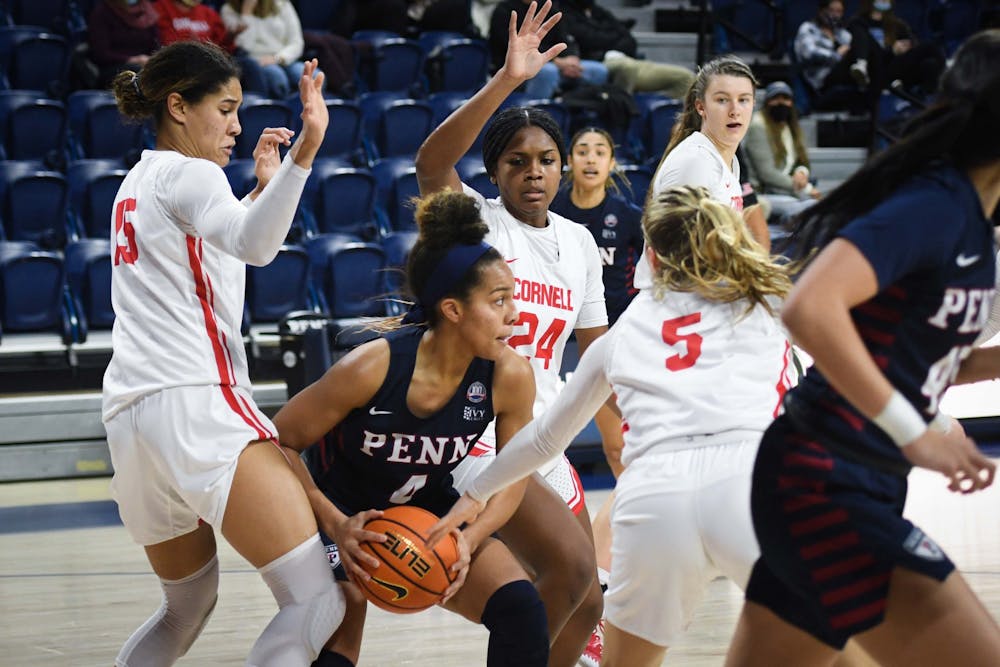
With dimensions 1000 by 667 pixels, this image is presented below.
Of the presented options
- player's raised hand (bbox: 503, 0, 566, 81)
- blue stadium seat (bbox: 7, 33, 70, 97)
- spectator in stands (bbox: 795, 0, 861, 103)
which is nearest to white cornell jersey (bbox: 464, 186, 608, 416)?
player's raised hand (bbox: 503, 0, 566, 81)

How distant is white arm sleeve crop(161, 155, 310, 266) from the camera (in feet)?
9.37

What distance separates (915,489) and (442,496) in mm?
4804

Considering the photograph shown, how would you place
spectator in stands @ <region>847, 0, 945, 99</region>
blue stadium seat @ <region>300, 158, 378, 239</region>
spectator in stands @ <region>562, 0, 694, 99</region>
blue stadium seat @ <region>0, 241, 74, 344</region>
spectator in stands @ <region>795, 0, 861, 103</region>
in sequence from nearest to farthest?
blue stadium seat @ <region>0, 241, 74, 344</region>
blue stadium seat @ <region>300, 158, 378, 239</region>
spectator in stands @ <region>562, 0, 694, 99</region>
spectator in stands @ <region>847, 0, 945, 99</region>
spectator in stands @ <region>795, 0, 861, 103</region>

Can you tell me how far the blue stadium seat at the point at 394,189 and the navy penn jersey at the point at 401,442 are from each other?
6.00m

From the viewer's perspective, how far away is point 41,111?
348 inches

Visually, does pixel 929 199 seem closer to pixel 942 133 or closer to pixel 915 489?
pixel 942 133

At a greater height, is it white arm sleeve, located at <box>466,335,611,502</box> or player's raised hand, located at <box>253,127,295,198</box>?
player's raised hand, located at <box>253,127,295,198</box>

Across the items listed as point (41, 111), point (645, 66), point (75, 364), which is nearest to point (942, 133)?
point (75, 364)

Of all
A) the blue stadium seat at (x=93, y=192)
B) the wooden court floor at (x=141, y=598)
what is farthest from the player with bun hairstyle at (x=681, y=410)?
the blue stadium seat at (x=93, y=192)

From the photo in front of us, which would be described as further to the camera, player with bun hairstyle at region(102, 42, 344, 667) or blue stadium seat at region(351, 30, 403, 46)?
blue stadium seat at region(351, 30, 403, 46)

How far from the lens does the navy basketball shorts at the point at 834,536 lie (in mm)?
2234

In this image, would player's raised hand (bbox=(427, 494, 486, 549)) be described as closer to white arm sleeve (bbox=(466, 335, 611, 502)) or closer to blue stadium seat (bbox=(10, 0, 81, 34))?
white arm sleeve (bbox=(466, 335, 611, 502))

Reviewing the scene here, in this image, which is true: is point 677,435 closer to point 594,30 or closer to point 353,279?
point 353,279

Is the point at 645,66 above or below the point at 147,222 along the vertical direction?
below
